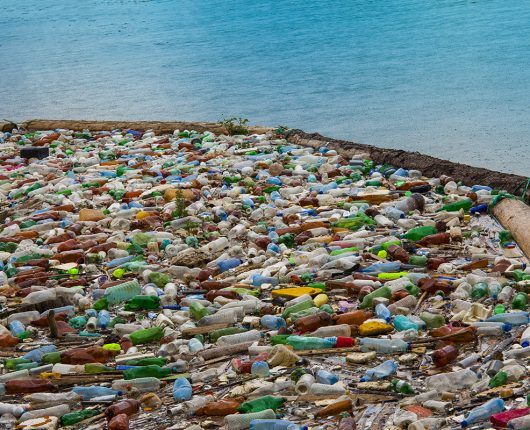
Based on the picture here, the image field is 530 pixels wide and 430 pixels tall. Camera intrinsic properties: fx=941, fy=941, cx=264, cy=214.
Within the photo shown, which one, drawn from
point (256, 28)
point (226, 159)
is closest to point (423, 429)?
point (226, 159)

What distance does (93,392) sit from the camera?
4395 millimetres

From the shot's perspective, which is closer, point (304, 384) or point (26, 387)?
point (304, 384)

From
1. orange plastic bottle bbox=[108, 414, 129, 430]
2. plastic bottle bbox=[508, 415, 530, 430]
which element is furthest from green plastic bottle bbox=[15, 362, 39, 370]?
plastic bottle bbox=[508, 415, 530, 430]

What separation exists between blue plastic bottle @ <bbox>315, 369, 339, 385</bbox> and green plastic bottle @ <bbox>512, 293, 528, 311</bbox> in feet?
3.83

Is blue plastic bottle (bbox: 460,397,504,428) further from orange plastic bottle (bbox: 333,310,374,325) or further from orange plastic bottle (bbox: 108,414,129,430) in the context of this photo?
orange plastic bottle (bbox: 108,414,129,430)

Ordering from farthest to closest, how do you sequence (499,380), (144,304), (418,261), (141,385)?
(418,261) < (144,304) < (141,385) < (499,380)

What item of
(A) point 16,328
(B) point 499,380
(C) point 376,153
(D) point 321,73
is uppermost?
(B) point 499,380

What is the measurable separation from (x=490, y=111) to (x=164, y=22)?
21.0 meters

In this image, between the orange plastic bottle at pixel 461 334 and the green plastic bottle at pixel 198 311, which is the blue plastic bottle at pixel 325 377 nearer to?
the orange plastic bottle at pixel 461 334

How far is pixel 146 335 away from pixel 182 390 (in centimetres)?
80

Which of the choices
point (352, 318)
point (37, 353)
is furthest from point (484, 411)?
point (37, 353)

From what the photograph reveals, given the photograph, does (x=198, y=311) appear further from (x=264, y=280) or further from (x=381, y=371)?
(x=381, y=371)

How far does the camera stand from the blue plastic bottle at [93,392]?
14.4 feet

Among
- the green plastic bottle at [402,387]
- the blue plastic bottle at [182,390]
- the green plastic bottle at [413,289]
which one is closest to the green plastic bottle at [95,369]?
the blue plastic bottle at [182,390]
